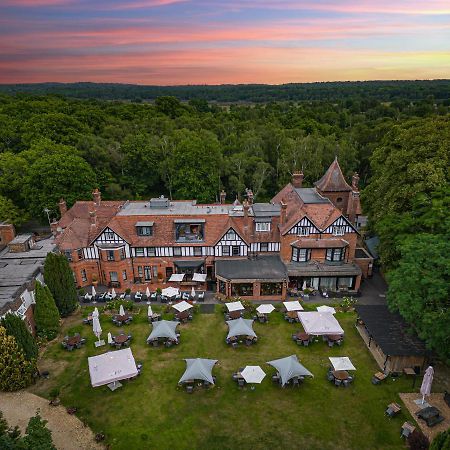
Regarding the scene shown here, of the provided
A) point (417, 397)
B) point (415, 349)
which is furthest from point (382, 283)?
point (417, 397)

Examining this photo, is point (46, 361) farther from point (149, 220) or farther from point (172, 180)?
point (172, 180)

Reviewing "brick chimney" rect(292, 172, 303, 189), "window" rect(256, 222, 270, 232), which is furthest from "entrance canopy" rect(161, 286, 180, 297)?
"brick chimney" rect(292, 172, 303, 189)

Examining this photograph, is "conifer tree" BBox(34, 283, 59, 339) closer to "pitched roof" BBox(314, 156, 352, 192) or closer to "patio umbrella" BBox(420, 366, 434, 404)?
"patio umbrella" BBox(420, 366, 434, 404)

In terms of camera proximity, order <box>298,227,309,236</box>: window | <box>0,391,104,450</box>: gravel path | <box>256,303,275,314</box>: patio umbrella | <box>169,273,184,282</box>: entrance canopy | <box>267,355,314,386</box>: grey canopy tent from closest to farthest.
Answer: <box>0,391,104,450</box>: gravel path
<box>267,355,314,386</box>: grey canopy tent
<box>256,303,275,314</box>: patio umbrella
<box>169,273,184,282</box>: entrance canopy
<box>298,227,309,236</box>: window

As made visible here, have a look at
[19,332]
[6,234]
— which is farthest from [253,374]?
[6,234]

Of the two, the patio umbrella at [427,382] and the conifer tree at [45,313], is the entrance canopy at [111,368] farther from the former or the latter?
the patio umbrella at [427,382]

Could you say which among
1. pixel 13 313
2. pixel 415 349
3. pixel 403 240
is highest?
pixel 403 240
